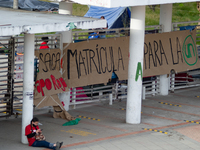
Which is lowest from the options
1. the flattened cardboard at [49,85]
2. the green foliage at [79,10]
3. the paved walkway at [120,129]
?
the paved walkway at [120,129]

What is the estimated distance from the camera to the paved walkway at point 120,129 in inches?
350

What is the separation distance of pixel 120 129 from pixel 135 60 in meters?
1.99

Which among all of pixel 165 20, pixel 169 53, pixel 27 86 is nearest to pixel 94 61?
pixel 169 53

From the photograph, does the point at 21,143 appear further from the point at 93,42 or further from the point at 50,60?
the point at 93,42

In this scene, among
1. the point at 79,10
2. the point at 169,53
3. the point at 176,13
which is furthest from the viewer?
the point at 176,13

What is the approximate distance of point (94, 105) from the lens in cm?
1309

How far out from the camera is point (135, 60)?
10.5m

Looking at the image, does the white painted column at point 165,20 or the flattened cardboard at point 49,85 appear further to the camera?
the white painted column at point 165,20

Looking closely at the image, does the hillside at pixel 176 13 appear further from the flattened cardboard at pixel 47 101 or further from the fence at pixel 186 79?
the flattened cardboard at pixel 47 101

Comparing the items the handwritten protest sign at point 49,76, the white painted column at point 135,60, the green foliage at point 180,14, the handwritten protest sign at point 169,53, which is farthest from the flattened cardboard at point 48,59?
the green foliage at point 180,14

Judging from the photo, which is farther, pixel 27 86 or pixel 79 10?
pixel 79 10

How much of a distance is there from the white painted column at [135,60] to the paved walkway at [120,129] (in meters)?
0.41

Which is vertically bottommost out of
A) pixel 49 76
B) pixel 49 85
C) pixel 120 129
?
pixel 120 129

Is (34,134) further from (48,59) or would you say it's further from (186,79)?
(186,79)
